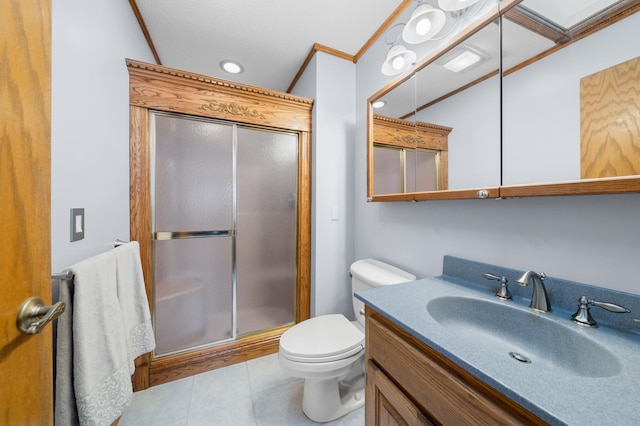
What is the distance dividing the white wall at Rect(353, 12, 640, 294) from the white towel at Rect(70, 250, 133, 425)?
1.43m

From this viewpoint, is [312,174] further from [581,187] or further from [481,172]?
[581,187]

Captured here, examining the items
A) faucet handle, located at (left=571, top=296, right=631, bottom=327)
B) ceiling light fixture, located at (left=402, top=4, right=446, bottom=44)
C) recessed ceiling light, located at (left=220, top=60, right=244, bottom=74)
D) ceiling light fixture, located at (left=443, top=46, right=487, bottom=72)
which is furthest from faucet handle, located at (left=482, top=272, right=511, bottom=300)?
recessed ceiling light, located at (left=220, top=60, right=244, bottom=74)

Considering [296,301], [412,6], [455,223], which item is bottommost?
[296,301]

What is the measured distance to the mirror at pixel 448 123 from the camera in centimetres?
91

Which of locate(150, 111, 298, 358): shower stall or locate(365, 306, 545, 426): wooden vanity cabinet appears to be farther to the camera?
locate(150, 111, 298, 358): shower stall

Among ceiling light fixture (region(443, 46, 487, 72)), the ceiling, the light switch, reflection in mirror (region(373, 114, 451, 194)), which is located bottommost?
the light switch

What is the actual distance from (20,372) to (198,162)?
135 centimetres

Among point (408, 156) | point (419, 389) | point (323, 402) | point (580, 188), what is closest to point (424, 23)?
point (408, 156)

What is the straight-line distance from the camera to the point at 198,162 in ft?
5.18

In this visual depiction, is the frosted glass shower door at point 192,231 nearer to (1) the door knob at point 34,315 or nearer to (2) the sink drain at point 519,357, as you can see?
(1) the door knob at point 34,315

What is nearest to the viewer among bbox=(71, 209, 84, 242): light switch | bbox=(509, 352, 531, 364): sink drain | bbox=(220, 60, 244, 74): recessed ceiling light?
bbox=(509, 352, 531, 364): sink drain

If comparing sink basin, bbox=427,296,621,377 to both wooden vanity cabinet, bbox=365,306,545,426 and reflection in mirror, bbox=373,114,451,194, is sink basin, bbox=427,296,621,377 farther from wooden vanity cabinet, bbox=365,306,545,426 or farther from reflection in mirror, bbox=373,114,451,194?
reflection in mirror, bbox=373,114,451,194

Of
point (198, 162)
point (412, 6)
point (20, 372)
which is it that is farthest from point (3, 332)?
point (412, 6)

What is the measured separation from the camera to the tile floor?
3.96ft
